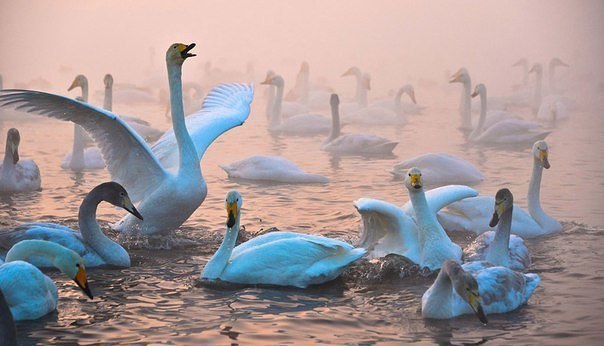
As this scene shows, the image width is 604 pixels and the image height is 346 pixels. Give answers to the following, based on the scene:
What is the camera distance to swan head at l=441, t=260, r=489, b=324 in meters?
6.72

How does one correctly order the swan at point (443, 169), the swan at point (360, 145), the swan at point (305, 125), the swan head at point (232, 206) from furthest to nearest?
the swan at point (305, 125), the swan at point (360, 145), the swan at point (443, 169), the swan head at point (232, 206)

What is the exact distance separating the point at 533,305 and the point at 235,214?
2316 mm

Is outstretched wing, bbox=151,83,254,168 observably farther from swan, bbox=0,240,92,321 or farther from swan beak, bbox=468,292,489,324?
swan beak, bbox=468,292,489,324

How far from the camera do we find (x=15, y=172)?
12.3 meters

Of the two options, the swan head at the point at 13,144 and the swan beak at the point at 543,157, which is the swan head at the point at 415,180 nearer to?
the swan beak at the point at 543,157

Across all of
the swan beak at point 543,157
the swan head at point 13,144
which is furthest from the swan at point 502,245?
the swan head at point 13,144

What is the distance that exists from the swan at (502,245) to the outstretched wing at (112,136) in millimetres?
2886

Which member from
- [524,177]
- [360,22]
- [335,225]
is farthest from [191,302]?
[360,22]

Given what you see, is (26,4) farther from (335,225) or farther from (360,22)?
(335,225)

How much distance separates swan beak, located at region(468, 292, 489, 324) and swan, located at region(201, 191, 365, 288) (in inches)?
55.3

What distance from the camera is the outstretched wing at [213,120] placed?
1037 cm

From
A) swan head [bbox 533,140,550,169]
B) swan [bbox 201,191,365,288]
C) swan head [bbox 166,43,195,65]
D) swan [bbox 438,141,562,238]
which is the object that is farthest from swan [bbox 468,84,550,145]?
swan [bbox 201,191,365,288]

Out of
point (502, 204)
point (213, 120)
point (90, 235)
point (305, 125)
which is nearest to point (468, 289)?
point (502, 204)

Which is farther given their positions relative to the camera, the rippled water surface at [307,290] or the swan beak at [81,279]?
the swan beak at [81,279]
